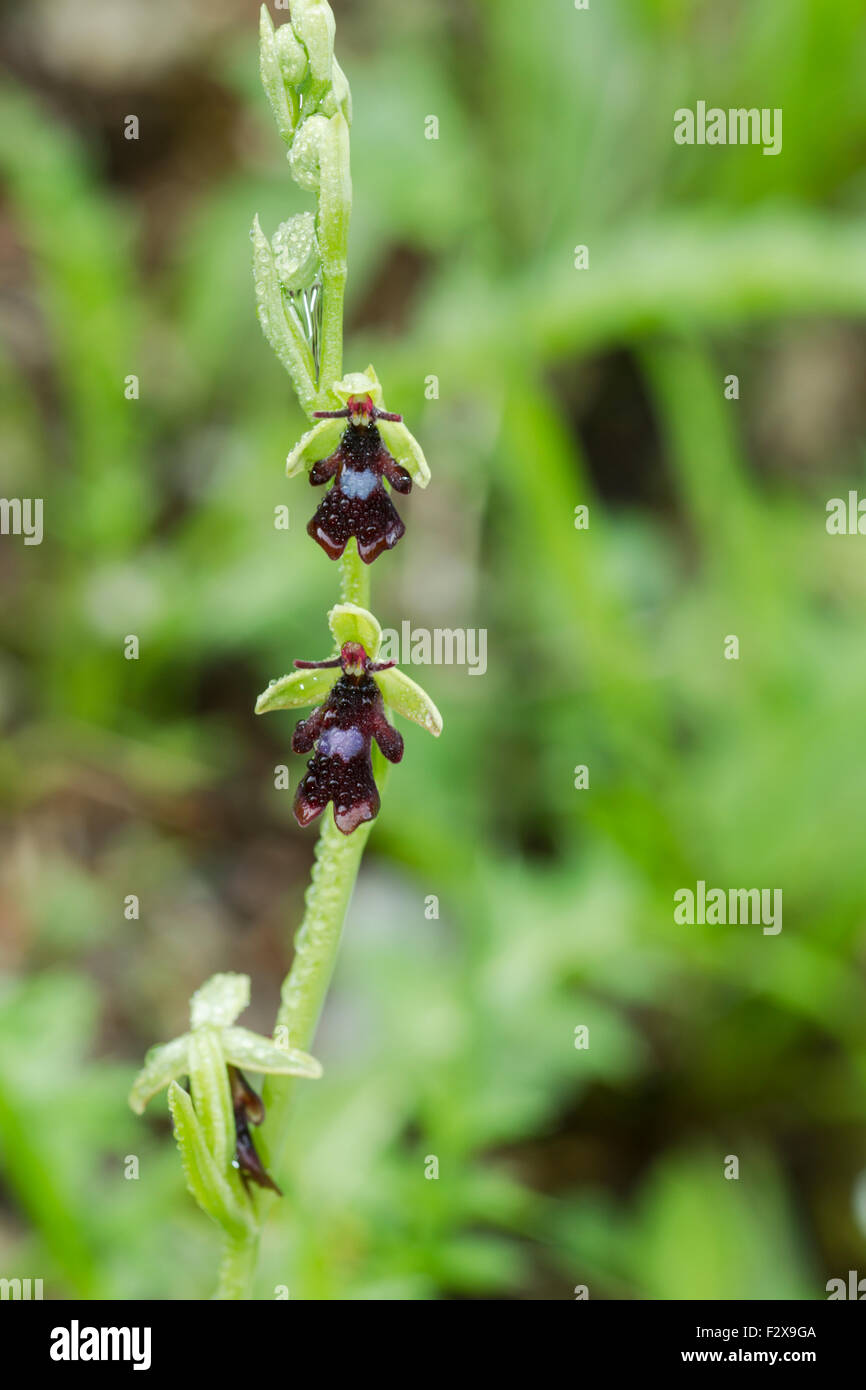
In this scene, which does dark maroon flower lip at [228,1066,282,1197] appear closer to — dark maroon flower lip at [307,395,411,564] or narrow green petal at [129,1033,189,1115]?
narrow green petal at [129,1033,189,1115]

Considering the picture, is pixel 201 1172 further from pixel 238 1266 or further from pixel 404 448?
pixel 404 448

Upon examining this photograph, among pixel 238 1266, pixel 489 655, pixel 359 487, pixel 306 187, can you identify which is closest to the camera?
pixel 359 487

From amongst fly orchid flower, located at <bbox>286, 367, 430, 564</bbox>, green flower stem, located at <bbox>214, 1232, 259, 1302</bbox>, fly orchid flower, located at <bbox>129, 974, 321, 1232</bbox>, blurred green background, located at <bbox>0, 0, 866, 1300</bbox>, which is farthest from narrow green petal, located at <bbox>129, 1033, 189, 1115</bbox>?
blurred green background, located at <bbox>0, 0, 866, 1300</bbox>

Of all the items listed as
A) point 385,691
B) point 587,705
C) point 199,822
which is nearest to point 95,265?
point 199,822

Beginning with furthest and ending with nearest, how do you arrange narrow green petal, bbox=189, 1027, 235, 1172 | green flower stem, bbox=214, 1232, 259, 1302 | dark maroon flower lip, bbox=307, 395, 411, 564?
green flower stem, bbox=214, 1232, 259, 1302 → narrow green petal, bbox=189, 1027, 235, 1172 → dark maroon flower lip, bbox=307, 395, 411, 564

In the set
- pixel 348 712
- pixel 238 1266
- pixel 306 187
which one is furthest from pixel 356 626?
pixel 238 1266

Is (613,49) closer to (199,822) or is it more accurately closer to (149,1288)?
(199,822)

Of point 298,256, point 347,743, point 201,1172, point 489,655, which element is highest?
point 489,655
